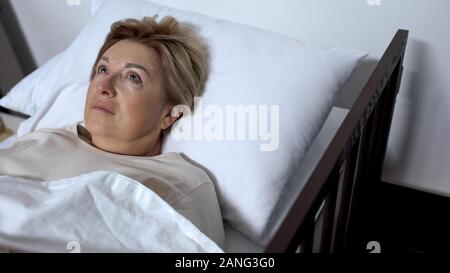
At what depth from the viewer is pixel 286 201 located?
102 centimetres

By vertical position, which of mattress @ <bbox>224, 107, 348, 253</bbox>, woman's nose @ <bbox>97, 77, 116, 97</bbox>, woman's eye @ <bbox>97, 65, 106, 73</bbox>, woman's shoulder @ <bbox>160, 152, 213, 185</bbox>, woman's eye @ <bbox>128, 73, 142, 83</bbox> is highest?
woman's eye @ <bbox>97, 65, 106, 73</bbox>

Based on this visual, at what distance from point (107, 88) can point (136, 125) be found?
108mm

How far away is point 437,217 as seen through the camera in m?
1.28

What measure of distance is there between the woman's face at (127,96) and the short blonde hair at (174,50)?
0.9 inches

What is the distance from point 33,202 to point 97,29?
66 centimetres

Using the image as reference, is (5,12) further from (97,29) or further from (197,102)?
(197,102)

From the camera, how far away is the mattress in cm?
98

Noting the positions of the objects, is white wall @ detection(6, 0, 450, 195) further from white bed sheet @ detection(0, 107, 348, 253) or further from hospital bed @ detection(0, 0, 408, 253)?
white bed sheet @ detection(0, 107, 348, 253)

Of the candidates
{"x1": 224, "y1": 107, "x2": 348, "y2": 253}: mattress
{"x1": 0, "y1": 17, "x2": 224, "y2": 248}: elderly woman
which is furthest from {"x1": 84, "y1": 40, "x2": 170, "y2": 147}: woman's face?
{"x1": 224, "y1": 107, "x2": 348, "y2": 253}: mattress

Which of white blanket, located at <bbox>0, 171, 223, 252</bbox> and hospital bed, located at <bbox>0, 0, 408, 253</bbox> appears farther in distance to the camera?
white blanket, located at <bbox>0, 171, 223, 252</bbox>

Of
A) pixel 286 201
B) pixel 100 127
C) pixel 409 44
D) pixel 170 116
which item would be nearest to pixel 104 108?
pixel 100 127

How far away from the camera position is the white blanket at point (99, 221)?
0.76 metres

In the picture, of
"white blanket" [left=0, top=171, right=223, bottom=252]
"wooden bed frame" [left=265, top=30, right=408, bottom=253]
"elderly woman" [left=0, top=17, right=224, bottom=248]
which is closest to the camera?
"wooden bed frame" [left=265, top=30, right=408, bottom=253]

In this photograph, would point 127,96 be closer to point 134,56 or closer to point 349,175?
point 134,56
